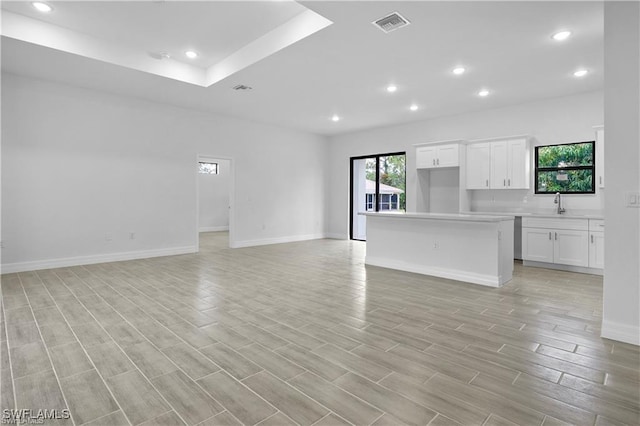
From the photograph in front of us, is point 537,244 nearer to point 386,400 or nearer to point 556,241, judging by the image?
point 556,241

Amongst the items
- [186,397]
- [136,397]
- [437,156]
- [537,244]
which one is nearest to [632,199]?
[537,244]

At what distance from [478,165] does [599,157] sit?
1.81 m

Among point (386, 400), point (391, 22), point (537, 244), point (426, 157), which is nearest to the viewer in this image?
point (386, 400)

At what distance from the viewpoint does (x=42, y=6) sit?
3.67m

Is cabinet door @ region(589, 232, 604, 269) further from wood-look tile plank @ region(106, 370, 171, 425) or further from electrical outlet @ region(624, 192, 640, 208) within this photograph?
wood-look tile plank @ region(106, 370, 171, 425)

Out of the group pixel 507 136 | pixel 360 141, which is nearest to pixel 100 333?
pixel 507 136

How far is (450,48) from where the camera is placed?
3.98 m

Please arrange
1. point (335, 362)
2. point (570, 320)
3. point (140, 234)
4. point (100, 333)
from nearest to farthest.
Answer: point (335, 362)
point (100, 333)
point (570, 320)
point (140, 234)

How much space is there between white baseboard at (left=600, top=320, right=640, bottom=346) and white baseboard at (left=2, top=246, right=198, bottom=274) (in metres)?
6.52

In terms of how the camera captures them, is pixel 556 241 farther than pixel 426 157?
No

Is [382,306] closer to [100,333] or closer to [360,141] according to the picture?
[100,333]

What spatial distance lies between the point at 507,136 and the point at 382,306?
4.70 m

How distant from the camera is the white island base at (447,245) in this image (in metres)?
4.26

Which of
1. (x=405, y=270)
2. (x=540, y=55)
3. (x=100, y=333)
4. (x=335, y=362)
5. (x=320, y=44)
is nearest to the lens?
(x=335, y=362)
